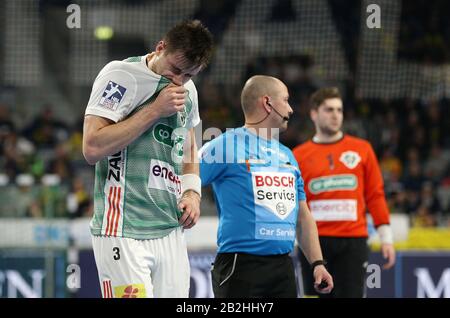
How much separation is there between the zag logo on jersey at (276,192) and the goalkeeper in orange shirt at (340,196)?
1.72m

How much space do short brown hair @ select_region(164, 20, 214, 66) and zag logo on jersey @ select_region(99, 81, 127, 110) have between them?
1.08ft

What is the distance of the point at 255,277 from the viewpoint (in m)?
5.32

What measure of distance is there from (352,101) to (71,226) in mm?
7604

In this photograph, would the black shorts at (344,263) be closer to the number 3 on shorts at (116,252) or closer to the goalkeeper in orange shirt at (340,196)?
the goalkeeper in orange shirt at (340,196)

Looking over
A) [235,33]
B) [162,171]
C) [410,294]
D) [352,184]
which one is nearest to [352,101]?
[235,33]

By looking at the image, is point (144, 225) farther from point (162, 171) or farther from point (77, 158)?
point (77, 158)

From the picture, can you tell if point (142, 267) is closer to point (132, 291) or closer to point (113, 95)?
point (132, 291)

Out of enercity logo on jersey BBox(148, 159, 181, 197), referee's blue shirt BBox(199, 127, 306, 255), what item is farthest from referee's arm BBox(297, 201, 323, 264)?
enercity logo on jersey BBox(148, 159, 181, 197)

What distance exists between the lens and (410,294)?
9.63m

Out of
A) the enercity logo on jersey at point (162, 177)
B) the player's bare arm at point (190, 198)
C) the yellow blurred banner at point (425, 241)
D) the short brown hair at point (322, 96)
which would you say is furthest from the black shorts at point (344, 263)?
the yellow blurred banner at point (425, 241)

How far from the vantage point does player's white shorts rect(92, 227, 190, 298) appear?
4.20m

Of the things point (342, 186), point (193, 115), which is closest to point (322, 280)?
point (193, 115)

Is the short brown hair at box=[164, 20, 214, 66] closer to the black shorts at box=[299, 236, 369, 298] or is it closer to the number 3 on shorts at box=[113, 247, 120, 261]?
the number 3 on shorts at box=[113, 247, 120, 261]

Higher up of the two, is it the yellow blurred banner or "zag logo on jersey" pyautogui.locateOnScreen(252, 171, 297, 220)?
"zag logo on jersey" pyautogui.locateOnScreen(252, 171, 297, 220)
